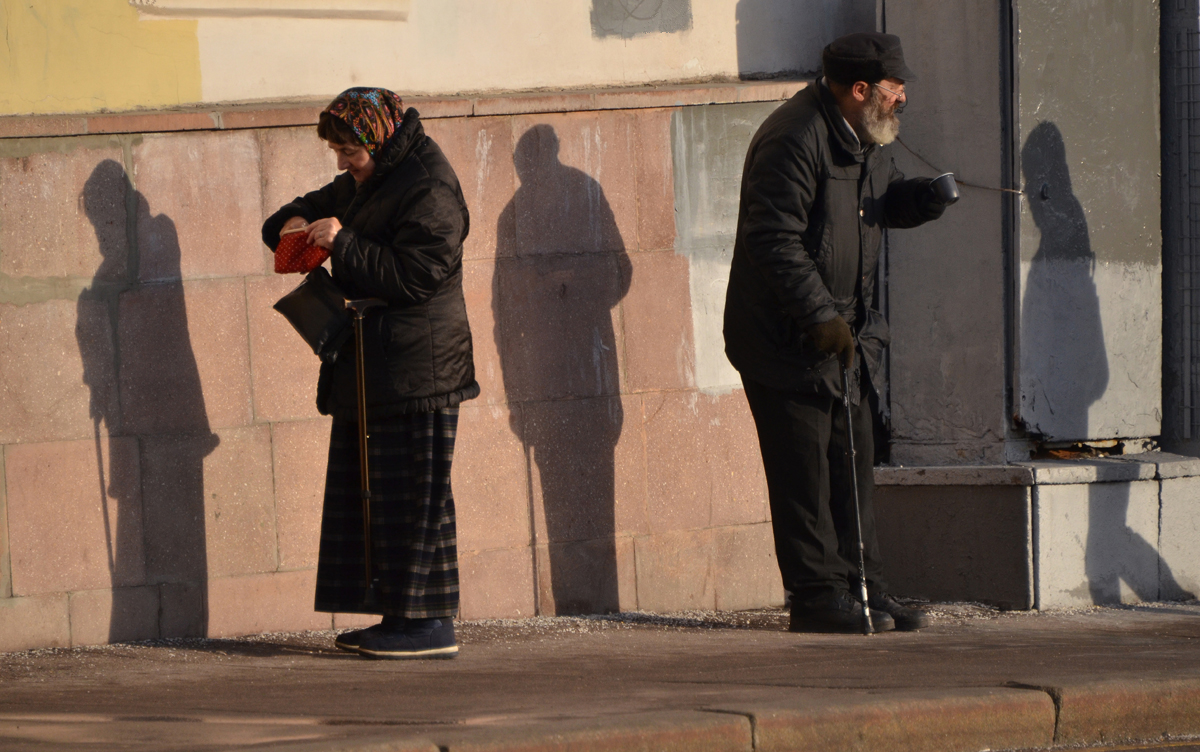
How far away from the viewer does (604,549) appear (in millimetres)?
6340

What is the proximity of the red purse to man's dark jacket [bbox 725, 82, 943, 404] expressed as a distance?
1.54 meters

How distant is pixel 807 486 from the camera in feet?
18.4

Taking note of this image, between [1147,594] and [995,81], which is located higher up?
[995,81]

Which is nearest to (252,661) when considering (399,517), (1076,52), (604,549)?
(399,517)

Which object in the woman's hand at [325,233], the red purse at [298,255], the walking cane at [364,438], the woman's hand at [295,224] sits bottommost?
the walking cane at [364,438]

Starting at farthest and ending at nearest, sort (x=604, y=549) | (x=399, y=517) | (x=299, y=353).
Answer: (x=604, y=549) → (x=299, y=353) → (x=399, y=517)

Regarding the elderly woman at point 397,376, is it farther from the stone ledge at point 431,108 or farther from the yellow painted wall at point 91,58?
the yellow painted wall at point 91,58

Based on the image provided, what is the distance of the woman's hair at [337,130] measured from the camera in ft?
16.3

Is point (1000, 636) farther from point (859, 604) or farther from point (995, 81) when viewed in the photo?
point (995, 81)

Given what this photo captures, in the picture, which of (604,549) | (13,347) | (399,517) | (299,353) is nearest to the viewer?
(399,517)

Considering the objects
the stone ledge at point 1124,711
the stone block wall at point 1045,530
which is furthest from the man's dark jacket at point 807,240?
the stone ledge at point 1124,711

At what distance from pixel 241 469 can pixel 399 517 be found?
3.30 feet

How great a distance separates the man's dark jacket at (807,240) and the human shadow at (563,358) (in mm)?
741

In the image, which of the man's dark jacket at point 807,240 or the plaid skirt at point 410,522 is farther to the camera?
the man's dark jacket at point 807,240
